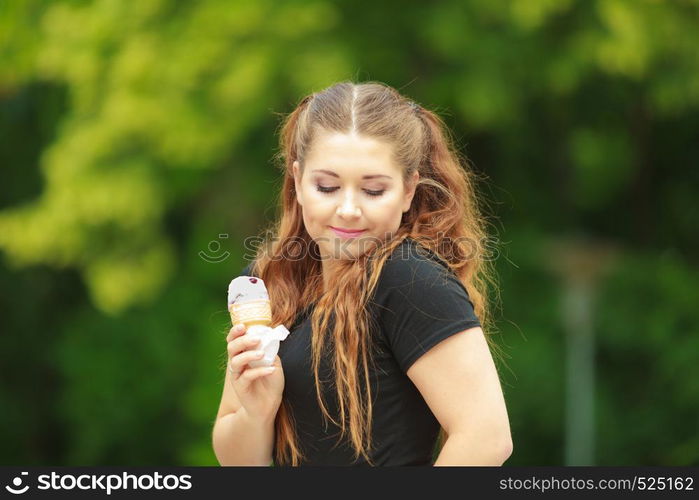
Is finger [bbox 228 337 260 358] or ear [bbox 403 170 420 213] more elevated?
ear [bbox 403 170 420 213]

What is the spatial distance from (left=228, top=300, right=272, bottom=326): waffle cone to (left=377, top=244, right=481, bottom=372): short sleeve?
10.6 inches

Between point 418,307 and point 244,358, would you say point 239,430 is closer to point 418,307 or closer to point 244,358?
point 244,358

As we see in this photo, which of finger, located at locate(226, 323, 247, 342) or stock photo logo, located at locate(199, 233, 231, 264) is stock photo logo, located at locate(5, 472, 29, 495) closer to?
finger, located at locate(226, 323, 247, 342)

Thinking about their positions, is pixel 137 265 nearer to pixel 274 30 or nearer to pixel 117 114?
pixel 117 114

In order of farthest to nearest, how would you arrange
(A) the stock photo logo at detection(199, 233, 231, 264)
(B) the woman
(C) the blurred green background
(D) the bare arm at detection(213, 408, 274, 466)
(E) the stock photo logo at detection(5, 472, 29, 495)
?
(A) the stock photo logo at detection(199, 233, 231, 264) → (C) the blurred green background → (E) the stock photo logo at detection(5, 472, 29, 495) → (D) the bare arm at detection(213, 408, 274, 466) → (B) the woman

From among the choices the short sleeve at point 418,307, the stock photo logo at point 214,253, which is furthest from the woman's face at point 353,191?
the stock photo logo at point 214,253

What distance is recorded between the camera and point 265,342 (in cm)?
213

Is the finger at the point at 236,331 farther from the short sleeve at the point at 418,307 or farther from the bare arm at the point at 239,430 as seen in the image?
the short sleeve at the point at 418,307

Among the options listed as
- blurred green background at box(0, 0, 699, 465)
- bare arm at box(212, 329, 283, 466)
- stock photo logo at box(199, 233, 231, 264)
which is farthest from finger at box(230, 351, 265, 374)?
stock photo logo at box(199, 233, 231, 264)

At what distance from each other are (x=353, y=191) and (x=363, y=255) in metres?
0.14

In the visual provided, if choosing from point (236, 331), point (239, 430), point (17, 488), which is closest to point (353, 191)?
point (236, 331)

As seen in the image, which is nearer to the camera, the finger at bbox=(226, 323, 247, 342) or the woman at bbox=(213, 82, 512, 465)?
the woman at bbox=(213, 82, 512, 465)

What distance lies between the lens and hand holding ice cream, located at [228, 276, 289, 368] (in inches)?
84.0

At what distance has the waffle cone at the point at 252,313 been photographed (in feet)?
7.17
